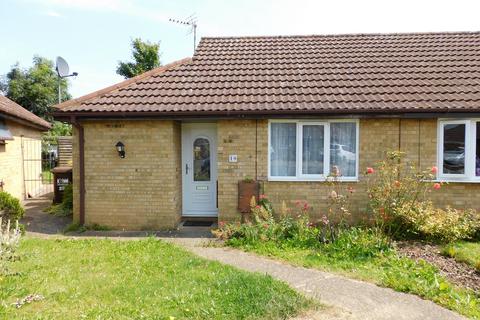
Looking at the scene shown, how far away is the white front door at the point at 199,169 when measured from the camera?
933 cm

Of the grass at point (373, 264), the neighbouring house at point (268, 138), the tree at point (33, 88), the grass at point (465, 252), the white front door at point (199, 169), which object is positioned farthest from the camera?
the tree at point (33, 88)

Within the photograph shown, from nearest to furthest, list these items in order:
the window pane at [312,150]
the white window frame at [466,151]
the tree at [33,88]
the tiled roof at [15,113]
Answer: the white window frame at [466,151] → the window pane at [312,150] → the tiled roof at [15,113] → the tree at [33,88]

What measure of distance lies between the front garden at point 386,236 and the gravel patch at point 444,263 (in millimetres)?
16

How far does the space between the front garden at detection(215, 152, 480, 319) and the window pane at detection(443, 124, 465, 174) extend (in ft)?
2.36

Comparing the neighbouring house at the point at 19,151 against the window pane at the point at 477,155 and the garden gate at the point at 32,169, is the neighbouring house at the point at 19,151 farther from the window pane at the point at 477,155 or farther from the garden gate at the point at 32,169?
the window pane at the point at 477,155

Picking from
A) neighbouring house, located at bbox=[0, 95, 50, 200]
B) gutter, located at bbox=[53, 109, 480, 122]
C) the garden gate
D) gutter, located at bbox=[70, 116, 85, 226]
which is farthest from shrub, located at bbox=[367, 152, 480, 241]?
the garden gate

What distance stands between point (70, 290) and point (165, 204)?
385 centimetres

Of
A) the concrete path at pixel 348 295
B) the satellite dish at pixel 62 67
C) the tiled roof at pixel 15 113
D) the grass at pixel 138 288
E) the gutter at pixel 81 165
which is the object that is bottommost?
the concrete path at pixel 348 295

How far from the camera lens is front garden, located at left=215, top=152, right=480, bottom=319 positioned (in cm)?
529

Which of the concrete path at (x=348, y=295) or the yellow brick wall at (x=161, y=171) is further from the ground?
the yellow brick wall at (x=161, y=171)

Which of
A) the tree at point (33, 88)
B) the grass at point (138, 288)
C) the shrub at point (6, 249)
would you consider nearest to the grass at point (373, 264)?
the grass at point (138, 288)

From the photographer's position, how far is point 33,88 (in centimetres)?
3011

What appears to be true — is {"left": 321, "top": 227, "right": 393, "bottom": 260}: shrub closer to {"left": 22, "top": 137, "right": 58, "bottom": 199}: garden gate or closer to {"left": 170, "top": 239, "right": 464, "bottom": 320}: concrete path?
{"left": 170, "top": 239, "right": 464, "bottom": 320}: concrete path

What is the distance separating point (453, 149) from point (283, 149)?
12.5ft
